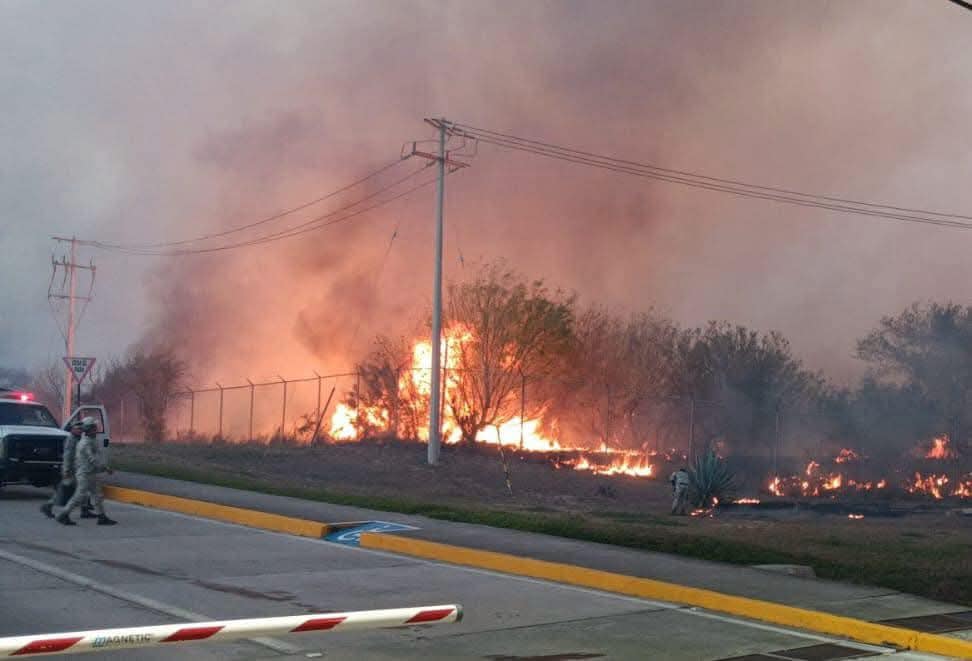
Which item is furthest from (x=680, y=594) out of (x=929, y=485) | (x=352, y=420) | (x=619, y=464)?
(x=352, y=420)

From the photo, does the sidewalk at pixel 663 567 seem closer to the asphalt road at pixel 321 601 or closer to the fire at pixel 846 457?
the asphalt road at pixel 321 601

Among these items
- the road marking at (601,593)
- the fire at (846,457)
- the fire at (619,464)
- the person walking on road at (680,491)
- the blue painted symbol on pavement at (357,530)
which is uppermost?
the fire at (846,457)

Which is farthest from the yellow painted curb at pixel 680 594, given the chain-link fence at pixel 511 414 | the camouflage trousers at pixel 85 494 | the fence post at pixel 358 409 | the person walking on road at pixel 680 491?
the fence post at pixel 358 409

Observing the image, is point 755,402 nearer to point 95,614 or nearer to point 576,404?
point 576,404

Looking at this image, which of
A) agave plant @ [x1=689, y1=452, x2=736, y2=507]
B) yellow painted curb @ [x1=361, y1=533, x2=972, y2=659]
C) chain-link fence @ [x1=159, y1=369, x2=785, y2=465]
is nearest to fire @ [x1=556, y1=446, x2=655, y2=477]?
chain-link fence @ [x1=159, y1=369, x2=785, y2=465]

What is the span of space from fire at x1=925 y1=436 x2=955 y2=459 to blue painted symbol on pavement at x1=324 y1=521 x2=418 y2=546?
22244 millimetres

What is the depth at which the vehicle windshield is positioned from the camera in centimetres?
1781

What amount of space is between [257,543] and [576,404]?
27.0 m

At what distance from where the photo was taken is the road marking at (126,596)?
296 inches

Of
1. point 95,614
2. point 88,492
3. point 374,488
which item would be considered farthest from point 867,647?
point 374,488

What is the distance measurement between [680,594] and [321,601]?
3.15 m

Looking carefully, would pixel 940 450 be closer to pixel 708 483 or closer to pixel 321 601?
pixel 708 483

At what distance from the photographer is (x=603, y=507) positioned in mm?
23188

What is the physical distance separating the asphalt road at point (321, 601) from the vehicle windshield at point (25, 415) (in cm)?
508
